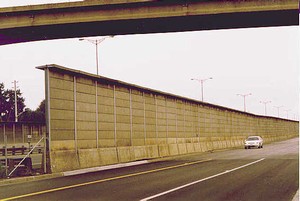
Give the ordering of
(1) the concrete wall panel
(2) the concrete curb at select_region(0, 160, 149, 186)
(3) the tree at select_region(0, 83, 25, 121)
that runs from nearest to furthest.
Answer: (2) the concrete curb at select_region(0, 160, 149, 186)
(1) the concrete wall panel
(3) the tree at select_region(0, 83, 25, 121)

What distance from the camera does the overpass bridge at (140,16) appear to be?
78.7 ft

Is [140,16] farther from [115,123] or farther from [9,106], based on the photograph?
[9,106]

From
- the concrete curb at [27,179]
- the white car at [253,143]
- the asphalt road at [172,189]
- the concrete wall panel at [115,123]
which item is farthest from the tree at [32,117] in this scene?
the asphalt road at [172,189]

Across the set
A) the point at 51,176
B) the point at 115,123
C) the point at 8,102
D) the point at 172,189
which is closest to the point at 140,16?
the point at 115,123

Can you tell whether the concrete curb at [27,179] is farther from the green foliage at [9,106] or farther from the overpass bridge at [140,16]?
the green foliage at [9,106]

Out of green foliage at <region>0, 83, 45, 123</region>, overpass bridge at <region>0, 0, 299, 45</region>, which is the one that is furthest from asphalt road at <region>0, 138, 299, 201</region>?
green foliage at <region>0, 83, 45, 123</region>

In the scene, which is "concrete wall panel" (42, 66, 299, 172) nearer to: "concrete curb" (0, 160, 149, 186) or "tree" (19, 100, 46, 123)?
"concrete curb" (0, 160, 149, 186)

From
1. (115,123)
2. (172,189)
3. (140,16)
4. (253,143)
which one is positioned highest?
(140,16)

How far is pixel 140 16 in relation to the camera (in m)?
25.1

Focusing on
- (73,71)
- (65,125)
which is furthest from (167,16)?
(65,125)

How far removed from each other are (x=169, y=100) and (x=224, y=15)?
17519mm

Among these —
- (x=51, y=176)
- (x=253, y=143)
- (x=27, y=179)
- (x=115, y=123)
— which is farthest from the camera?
(x=253, y=143)

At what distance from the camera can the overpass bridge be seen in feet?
78.7

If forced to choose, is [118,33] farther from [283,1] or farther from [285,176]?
[285,176]
